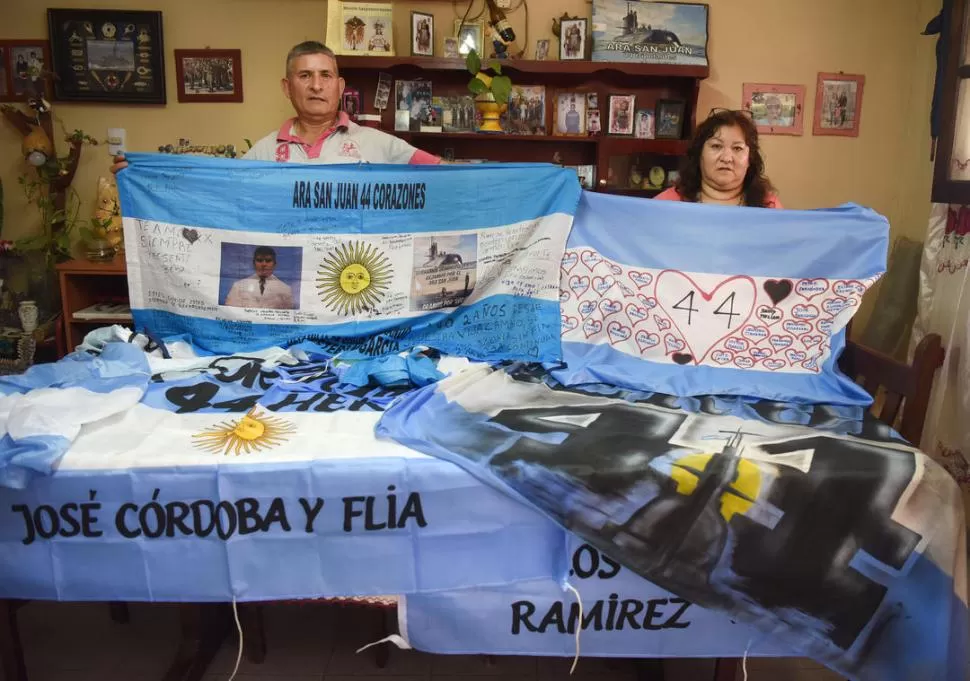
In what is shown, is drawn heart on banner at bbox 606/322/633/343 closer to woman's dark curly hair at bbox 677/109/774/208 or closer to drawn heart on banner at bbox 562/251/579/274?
drawn heart on banner at bbox 562/251/579/274

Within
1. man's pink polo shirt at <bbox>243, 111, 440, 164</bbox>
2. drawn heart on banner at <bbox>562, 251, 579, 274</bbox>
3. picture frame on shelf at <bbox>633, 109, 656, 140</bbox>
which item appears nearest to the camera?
drawn heart on banner at <bbox>562, 251, 579, 274</bbox>

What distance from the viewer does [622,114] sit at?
324cm

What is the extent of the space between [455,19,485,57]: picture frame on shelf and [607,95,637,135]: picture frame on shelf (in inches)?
25.9

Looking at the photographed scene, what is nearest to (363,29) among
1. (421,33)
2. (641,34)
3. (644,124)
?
(421,33)

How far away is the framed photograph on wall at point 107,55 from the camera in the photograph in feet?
10.1

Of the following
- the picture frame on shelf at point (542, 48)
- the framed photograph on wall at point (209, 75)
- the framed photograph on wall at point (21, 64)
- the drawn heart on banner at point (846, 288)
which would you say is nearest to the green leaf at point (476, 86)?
the picture frame on shelf at point (542, 48)

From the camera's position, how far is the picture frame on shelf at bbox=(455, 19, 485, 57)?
124 inches

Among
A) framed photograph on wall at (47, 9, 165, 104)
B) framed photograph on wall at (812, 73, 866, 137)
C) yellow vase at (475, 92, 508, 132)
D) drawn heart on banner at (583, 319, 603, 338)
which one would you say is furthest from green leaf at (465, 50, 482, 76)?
framed photograph on wall at (812, 73, 866, 137)

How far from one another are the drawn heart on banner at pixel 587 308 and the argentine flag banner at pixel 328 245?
24 centimetres

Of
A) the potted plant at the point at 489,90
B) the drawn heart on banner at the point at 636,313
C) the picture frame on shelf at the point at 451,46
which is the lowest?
the drawn heart on banner at the point at 636,313

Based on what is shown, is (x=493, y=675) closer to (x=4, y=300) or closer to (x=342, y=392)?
(x=342, y=392)

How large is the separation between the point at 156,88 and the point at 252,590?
8.62ft

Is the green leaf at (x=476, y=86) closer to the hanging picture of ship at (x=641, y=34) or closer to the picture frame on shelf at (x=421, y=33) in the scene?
the picture frame on shelf at (x=421, y=33)

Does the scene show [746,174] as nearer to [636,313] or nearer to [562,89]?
[636,313]
